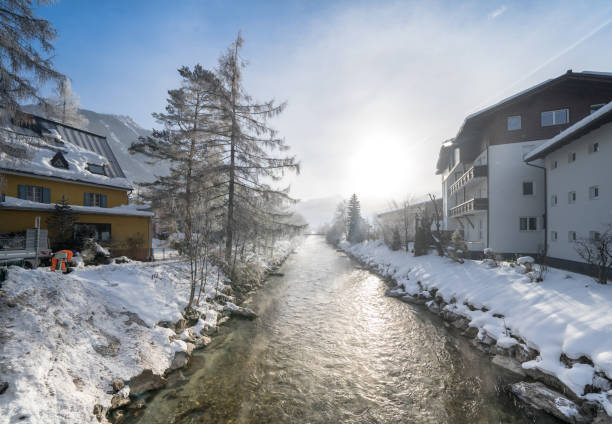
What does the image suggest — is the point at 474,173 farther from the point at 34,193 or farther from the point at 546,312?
the point at 34,193

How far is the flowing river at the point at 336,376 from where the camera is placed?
5.66 metres

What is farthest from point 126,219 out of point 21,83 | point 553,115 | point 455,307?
point 553,115

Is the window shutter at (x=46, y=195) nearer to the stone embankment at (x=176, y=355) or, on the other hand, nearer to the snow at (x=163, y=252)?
the snow at (x=163, y=252)

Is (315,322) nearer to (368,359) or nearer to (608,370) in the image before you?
(368,359)

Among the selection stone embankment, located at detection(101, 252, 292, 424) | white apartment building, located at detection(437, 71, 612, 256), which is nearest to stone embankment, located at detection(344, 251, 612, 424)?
stone embankment, located at detection(101, 252, 292, 424)

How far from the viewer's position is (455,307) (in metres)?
11.2

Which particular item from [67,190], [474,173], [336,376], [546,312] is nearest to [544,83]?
[474,173]

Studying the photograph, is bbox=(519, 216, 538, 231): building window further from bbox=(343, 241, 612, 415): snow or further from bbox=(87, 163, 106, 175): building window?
bbox=(87, 163, 106, 175): building window

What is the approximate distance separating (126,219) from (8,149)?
9.17m

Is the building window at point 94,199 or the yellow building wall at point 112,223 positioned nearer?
the yellow building wall at point 112,223

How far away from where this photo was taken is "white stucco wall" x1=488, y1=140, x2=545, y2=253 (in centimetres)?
1638

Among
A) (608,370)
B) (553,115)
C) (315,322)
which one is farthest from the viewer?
(553,115)

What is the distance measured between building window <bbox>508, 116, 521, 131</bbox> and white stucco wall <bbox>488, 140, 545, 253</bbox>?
1.27 metres

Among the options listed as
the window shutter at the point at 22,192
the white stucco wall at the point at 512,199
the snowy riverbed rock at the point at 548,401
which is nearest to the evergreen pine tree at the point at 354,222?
the white stucco wall at the point at 512,199
